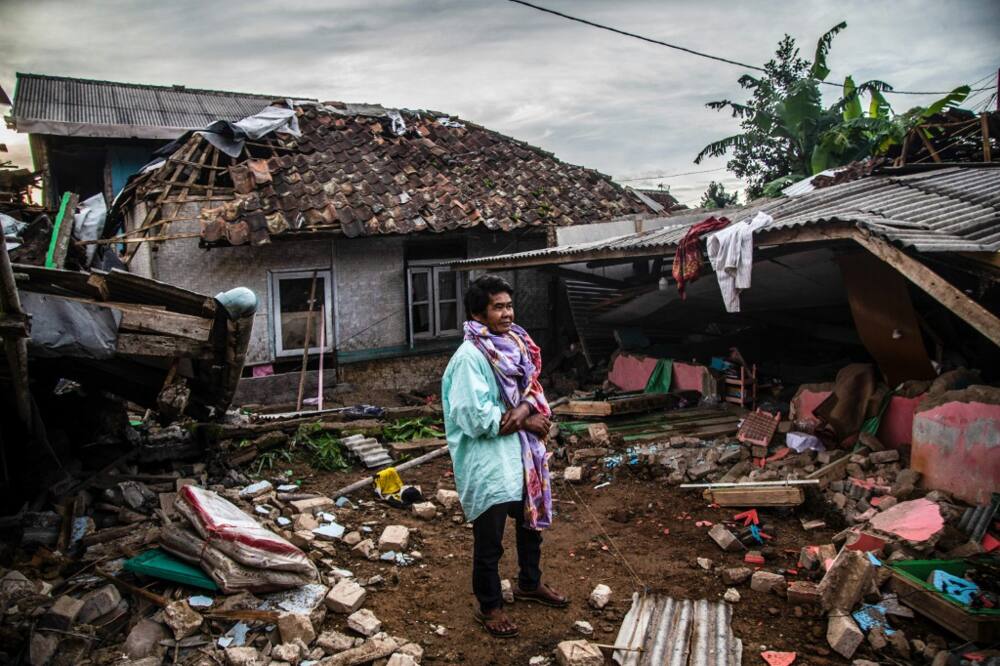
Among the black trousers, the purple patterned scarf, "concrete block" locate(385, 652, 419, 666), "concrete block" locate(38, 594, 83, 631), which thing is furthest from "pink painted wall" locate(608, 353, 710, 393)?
"concrete block" locate(38, 594, 83, 631)

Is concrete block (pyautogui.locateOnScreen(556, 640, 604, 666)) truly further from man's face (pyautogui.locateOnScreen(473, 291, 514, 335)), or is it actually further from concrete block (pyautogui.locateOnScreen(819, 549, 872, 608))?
man's face (pyautogui.locateOnScreen(473, 291, 514, 335))

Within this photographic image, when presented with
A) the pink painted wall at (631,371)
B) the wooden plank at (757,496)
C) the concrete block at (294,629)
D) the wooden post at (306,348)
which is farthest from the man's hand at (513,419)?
the wooden post at (306,348)

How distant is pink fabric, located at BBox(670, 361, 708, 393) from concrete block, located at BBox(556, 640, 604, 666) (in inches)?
215

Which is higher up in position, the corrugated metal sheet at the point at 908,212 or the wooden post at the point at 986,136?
the wooden post at the point at 986,136

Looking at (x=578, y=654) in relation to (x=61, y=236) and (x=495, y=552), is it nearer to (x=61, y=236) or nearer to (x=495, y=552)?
(x=495, y=552)

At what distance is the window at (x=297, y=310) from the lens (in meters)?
9.78

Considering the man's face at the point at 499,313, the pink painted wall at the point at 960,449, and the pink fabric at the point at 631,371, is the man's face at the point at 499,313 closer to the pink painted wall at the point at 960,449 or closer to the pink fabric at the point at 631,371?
the pink painted wall at the point at 960,449

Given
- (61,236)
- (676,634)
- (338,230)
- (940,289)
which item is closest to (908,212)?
(940,289)

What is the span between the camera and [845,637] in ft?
11.3

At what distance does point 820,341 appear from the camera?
8.49 metres

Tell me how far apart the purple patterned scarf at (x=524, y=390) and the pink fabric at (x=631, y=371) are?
558 cm

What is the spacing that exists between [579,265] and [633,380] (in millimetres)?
2364

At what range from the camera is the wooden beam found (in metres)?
3.87

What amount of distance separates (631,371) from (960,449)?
191 inches
